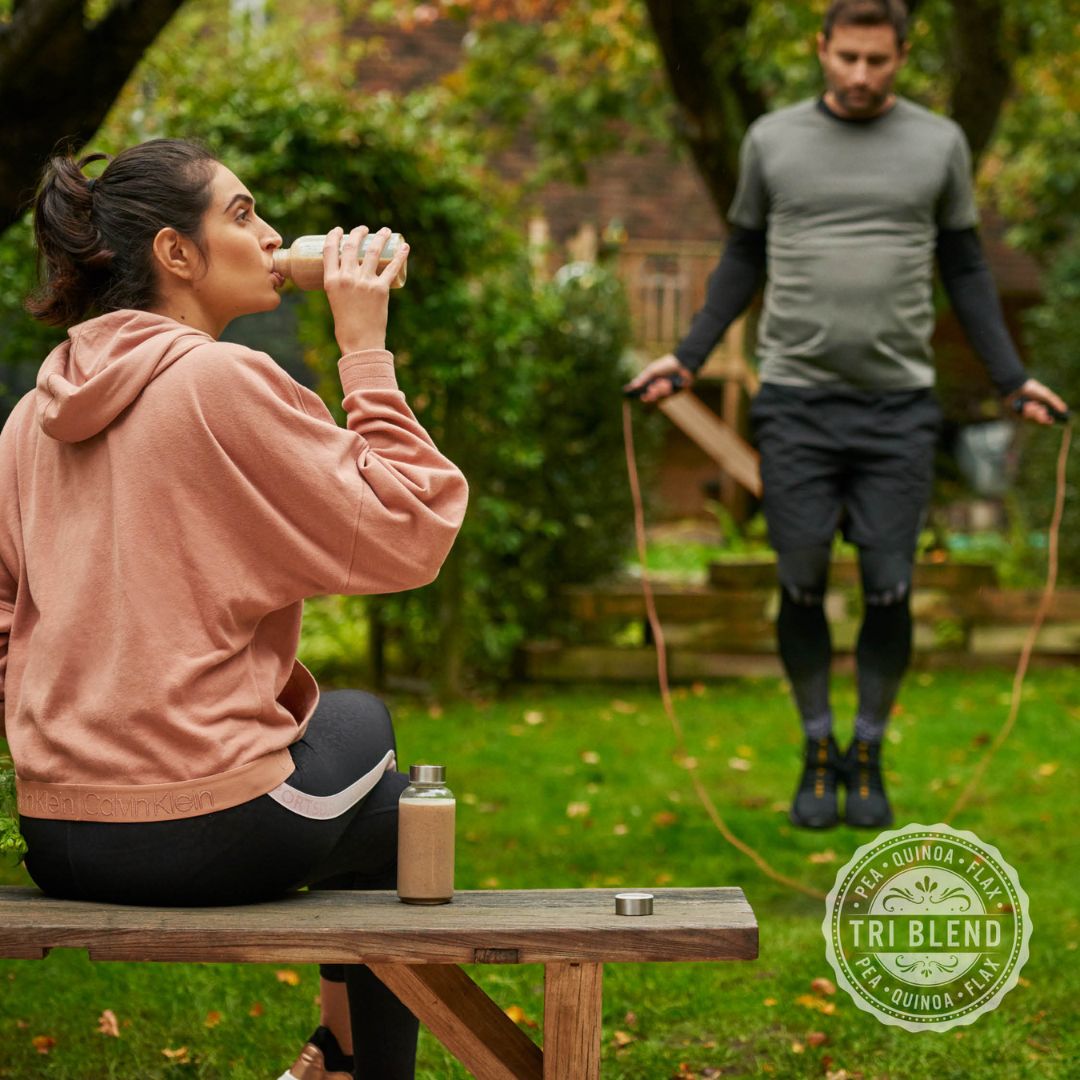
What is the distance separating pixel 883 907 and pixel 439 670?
4274mm

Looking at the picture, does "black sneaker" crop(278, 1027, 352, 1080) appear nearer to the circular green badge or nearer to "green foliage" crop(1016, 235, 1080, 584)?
the circular green badge

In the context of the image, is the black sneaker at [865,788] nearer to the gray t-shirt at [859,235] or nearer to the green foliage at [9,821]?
the gray t-shirt at [859,235]

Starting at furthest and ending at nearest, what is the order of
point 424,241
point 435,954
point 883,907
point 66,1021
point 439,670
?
point 439,670, point 424,241, point 883,907, point 66,1021, point 435,954

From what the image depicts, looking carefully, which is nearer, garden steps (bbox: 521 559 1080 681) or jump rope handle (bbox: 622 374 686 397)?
jump rope handle (bbox: 622 374 686 397)

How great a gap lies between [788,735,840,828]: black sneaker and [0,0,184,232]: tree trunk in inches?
104

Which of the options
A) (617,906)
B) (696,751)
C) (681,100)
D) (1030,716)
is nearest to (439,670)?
(696,751)

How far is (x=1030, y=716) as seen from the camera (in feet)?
24.6

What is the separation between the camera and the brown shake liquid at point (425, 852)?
2.25 m

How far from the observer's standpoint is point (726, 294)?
186 inches

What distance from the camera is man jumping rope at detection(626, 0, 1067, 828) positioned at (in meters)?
4.39

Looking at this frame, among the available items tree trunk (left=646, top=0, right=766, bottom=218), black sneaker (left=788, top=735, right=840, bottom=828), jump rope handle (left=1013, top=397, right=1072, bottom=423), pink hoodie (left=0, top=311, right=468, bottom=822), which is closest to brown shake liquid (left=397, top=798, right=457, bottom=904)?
pink hoodie (left=0, top=311, right=468, bottom=822)

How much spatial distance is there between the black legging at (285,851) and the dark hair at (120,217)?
0.70 metres

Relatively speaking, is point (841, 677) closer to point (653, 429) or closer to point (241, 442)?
point (653, 429)

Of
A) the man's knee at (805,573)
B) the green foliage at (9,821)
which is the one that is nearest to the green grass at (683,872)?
the man's knee at (805,573)
